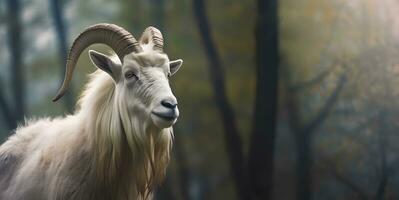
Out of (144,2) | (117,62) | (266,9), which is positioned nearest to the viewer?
(117,62)

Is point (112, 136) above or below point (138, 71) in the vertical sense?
below

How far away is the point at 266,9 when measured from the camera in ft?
26.7

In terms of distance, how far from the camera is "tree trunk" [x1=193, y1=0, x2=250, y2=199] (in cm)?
830

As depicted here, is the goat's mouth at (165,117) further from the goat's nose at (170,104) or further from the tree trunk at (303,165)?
the tree trunk at (303,165)

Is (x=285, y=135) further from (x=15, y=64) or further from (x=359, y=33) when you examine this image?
(x=15, y=64)

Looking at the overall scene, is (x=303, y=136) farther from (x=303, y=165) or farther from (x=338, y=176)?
(x=338, y=176)

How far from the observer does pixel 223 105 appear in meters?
8.41

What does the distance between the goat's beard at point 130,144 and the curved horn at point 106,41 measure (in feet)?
1.00

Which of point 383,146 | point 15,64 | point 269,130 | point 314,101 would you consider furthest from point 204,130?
point 15,64

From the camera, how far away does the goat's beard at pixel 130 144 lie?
167 inches

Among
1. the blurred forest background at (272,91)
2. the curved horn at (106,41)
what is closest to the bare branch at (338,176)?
the blurred forest background at (272,91)

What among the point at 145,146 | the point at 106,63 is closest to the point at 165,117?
the point at 145,146

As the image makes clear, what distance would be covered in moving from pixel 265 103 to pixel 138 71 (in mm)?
4095

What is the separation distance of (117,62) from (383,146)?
415cm
